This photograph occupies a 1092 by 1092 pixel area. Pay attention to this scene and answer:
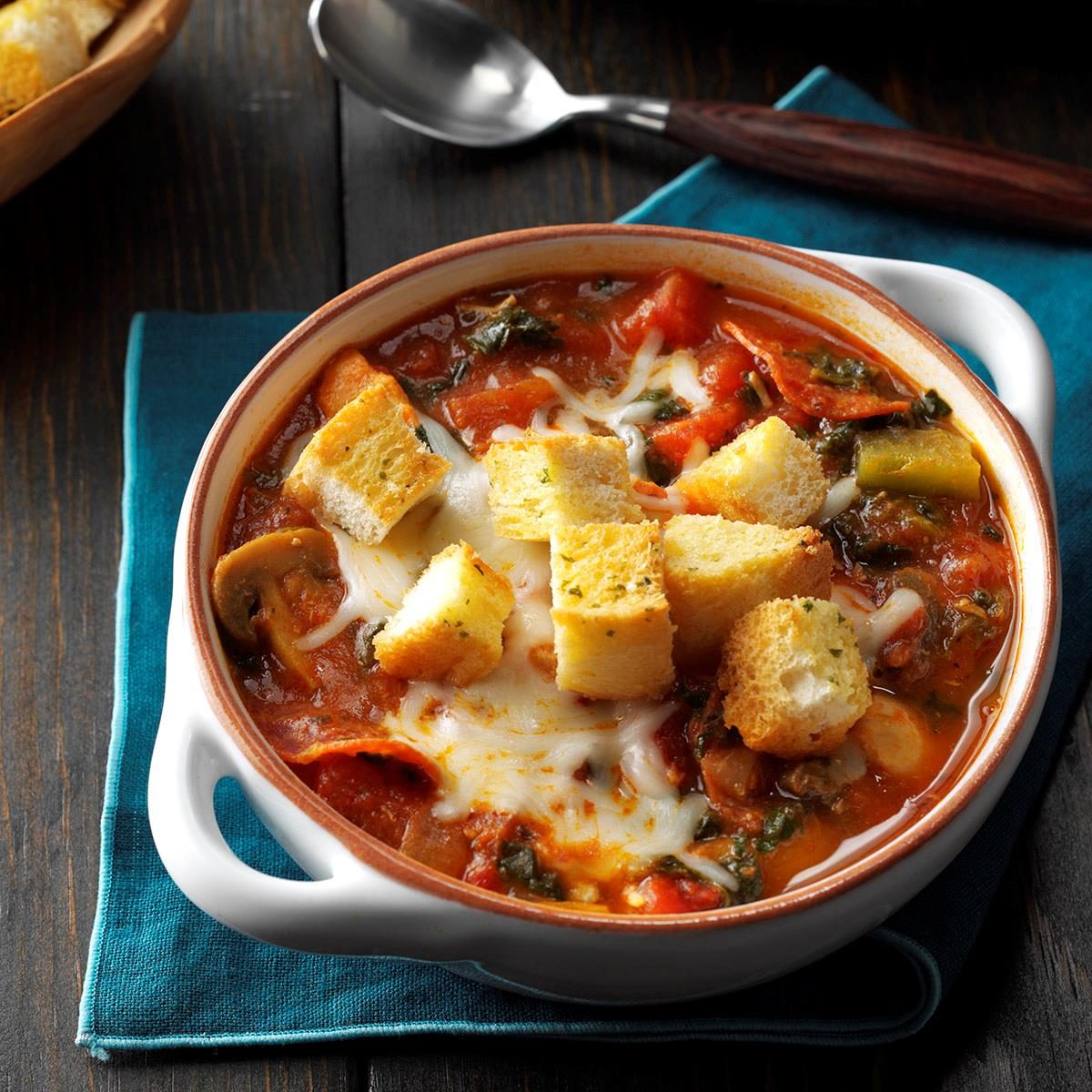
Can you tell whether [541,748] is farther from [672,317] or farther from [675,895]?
[672,317]

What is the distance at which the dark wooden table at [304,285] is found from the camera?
123 inches

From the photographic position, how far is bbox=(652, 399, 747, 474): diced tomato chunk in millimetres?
3359

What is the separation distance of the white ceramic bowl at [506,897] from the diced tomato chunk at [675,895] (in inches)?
5.7

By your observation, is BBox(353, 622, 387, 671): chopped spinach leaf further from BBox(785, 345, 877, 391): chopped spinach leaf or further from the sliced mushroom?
BBox(785, 345, 877, 391): chopped spinach leaf

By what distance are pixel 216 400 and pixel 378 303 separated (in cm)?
83

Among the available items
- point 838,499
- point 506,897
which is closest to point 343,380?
point 838,499

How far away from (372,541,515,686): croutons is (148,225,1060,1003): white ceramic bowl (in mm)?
360

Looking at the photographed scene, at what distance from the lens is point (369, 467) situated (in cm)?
309

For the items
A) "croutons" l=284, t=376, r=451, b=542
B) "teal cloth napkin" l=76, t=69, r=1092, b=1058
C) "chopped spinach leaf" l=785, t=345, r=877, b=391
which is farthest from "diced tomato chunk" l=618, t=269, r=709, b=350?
"teal cloth napkin" l=76, t=69, r=1092, b=1058

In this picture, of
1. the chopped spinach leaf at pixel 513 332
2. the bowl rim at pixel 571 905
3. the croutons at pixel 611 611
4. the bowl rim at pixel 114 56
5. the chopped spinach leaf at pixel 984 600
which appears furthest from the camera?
the bowl rim at pixel 114 56

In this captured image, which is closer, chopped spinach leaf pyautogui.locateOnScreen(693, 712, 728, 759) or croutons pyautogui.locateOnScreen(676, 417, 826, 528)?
chopped spinach leaf pyautogui.locateOnScreen(693, 712, 728, 759)

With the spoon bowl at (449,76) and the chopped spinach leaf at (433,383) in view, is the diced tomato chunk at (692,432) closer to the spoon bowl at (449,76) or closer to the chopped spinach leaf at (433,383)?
the chopped spinach leaf at (433,383)

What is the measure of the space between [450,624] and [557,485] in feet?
1.34

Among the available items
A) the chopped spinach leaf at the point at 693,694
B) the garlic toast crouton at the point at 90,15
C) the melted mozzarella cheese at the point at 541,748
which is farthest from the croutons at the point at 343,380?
the garlic toast crouton at the point at 90,15
